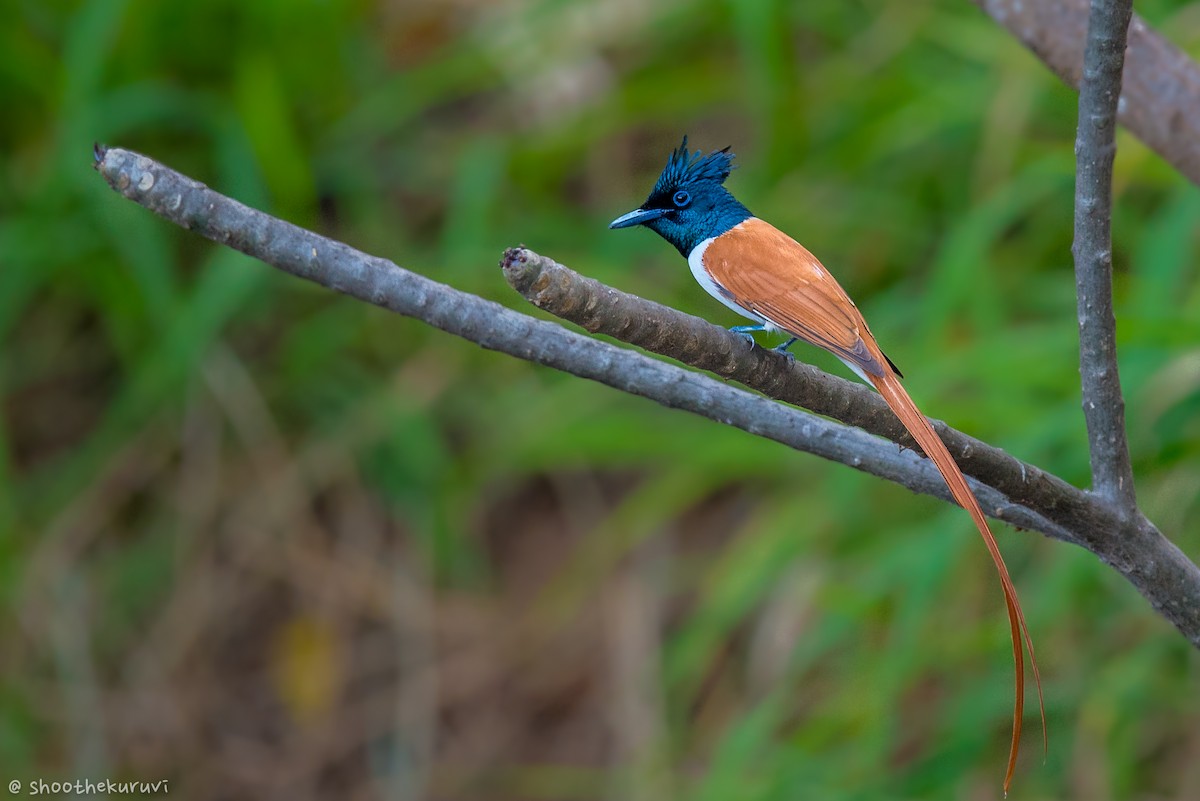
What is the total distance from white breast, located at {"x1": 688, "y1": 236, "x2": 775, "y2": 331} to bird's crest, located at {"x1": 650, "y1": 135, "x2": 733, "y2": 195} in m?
0.06

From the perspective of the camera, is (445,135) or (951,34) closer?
(951,34)

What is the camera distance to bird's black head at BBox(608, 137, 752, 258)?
109 cm

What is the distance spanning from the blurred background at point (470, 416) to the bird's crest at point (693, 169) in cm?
105

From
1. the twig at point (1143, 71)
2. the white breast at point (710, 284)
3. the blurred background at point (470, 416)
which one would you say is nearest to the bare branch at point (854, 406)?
the white breast at point (710, 284)

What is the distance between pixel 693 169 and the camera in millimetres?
1095

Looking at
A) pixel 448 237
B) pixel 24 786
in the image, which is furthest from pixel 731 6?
pixel 24 786

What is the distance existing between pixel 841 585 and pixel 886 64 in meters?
1.14

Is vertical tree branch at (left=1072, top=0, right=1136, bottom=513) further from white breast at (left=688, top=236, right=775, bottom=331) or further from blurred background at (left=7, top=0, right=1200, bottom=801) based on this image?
blurred background at (left=7, top=0, right=1200, bottom=801)

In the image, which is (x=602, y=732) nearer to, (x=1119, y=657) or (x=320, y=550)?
(x=320, y=550)

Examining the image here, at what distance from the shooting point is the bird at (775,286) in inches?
33.1

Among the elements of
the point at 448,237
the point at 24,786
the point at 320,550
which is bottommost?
the point at 24,786

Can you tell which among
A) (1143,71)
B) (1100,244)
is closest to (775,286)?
(1100,244)

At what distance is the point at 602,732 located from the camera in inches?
109

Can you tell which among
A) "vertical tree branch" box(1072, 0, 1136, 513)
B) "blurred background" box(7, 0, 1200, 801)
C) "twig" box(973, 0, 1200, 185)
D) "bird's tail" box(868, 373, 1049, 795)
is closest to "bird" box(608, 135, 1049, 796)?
"bird's tail" box(868, 373, 1049, 795)
